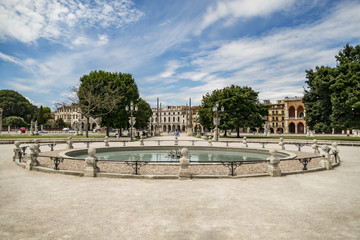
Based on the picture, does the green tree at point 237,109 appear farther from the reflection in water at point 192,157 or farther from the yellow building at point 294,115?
the yellow building at point 294,115

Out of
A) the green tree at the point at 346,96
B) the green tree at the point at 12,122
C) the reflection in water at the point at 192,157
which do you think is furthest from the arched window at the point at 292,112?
the green tree at the point at 12,122

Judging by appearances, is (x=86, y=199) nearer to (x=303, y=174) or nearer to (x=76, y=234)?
(x=76, y=234)

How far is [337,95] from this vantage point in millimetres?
29828

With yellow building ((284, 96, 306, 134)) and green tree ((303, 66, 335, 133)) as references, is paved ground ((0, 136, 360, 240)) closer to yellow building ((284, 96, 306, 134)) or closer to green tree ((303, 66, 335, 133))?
green tree ((303, 66, 335, 133))

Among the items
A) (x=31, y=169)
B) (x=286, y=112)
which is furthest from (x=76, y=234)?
(x=286, y=112)

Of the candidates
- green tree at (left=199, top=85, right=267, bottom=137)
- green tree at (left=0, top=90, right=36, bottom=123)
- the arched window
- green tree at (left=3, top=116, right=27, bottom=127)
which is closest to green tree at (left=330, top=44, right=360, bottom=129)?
green tree at (left=199, top=85, right=267, bottom=137)

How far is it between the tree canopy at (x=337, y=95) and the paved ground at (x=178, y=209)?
24.3 m

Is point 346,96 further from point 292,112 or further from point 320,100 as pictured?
point 292,112

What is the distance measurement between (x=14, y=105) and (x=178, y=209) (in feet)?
357

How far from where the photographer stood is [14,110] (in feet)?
297

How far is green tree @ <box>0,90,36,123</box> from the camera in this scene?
287ft

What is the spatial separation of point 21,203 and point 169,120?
4682 inches

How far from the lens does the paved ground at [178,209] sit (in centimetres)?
444

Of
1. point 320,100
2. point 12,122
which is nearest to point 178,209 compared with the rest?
point 320,100
